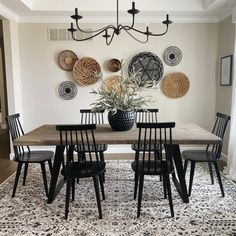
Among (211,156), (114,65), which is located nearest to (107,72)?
(114,65)

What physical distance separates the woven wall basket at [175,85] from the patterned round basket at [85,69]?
4.05ft

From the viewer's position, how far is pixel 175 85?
4516mm

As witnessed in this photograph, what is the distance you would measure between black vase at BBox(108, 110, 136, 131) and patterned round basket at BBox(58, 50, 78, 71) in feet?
6.45

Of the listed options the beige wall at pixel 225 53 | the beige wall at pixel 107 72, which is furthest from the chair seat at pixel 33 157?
the beige wall at pixel 225 53

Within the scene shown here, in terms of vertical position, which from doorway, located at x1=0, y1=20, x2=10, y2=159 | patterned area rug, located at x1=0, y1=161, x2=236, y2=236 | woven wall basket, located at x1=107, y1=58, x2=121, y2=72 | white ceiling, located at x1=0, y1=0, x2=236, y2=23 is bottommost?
patterned area rug, located at x1=0, y1=161, x2=236, y2=236

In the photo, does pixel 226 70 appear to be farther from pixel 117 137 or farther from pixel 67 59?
pixel 67 59

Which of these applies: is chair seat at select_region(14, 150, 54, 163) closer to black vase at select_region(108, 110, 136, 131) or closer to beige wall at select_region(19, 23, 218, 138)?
black vase at select_region(108, 110, 136, 131)

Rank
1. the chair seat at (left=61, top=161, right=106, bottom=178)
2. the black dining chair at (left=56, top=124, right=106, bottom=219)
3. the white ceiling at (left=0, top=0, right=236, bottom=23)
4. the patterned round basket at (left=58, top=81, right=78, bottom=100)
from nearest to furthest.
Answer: the black dining chair at (left=56, top=124, right=106, bottom=219), the chair seat at (left=61, top=161, right=106, bottom=178), the white ceiling at (left=0, top=0, right=236, bottom=23), the patterned round basket at (left=58, top=81, right=78, bottom=100)

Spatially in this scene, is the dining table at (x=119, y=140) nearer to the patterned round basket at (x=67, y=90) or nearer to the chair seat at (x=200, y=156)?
the chair seat at (x=200, y=156)

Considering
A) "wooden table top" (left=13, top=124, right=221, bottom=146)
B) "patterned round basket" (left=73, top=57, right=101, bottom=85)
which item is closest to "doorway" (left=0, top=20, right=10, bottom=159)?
"patterned round basket" (left=73, top=57, right=101, bottom=85)

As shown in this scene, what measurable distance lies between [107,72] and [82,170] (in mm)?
2383

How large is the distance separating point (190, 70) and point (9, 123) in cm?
319

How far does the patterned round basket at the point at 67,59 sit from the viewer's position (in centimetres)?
444

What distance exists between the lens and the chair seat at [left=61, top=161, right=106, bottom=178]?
2475mm
